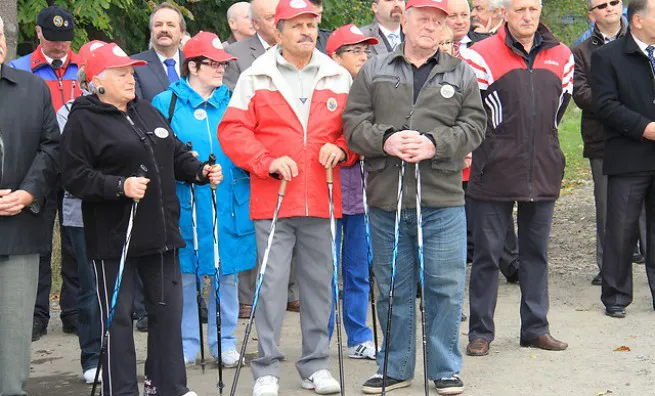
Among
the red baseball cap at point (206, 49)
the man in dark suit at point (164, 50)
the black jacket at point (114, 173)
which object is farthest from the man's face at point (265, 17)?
the black jacket at point (114, 173)

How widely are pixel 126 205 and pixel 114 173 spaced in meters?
0.20

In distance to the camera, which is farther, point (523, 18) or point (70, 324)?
Answer: point (70, 324)

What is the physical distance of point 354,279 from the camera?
8250mm

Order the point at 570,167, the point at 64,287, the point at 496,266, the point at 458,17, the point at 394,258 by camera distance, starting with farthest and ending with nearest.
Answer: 1. the point at 570,167
2. the point at 458,17
3. the point at 64,287
4. the point at 496,266
5. the point at 394,258

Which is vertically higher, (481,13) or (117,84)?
(481,13)

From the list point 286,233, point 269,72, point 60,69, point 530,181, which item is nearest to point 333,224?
point 286,233

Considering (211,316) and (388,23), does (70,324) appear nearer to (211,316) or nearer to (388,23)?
(211,316)

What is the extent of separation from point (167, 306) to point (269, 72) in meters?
1.56

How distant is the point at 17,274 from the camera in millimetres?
6617

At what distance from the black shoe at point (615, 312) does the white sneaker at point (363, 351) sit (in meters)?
2.10

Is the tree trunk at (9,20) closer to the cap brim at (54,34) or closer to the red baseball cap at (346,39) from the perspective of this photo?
the cap brim at (54,34)

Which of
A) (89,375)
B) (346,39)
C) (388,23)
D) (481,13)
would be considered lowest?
(89,375)

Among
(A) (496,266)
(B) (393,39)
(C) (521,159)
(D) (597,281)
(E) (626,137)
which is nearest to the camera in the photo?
(C) (521,159)

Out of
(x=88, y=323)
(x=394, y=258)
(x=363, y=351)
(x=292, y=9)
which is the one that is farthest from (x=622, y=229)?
(x=88, y=323)
